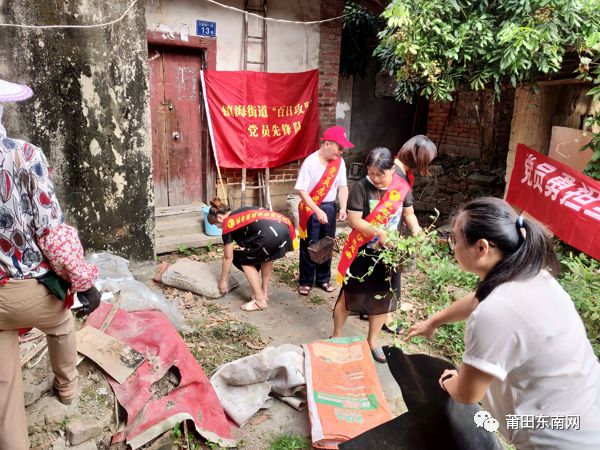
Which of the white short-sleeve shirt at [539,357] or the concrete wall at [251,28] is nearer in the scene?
the white short-sleeve shirt at [539,357]

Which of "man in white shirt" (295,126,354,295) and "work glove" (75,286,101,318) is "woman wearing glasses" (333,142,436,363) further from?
"work glove" (75,286,101,318)

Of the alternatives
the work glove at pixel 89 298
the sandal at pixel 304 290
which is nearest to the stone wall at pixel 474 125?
the sandal at pixel 304 290

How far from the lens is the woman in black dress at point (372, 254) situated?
340 cm

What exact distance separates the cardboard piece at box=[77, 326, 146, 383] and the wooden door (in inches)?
144

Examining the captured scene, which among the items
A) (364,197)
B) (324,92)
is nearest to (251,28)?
(324,92)

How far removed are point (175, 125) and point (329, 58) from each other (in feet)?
9.15

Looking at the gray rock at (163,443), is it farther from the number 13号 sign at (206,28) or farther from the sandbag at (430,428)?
the number 13号 sign at (206,28)

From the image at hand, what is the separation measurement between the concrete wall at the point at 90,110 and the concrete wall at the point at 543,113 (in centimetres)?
499

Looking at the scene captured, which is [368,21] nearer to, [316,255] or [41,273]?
[316,255]

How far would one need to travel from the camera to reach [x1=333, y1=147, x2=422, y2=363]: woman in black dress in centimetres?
340

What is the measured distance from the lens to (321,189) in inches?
190

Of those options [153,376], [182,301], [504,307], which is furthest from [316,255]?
[504,307]

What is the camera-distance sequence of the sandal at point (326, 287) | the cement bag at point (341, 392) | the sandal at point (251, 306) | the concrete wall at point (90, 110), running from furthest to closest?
the sandal at point (326, 287)
the sandal at point (251, 306)
the concrete wall at point (90, 110)
the cement bag at point (341, 392)

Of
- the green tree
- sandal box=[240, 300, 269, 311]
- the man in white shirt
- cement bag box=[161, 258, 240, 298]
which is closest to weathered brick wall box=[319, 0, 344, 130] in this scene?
the green tree
